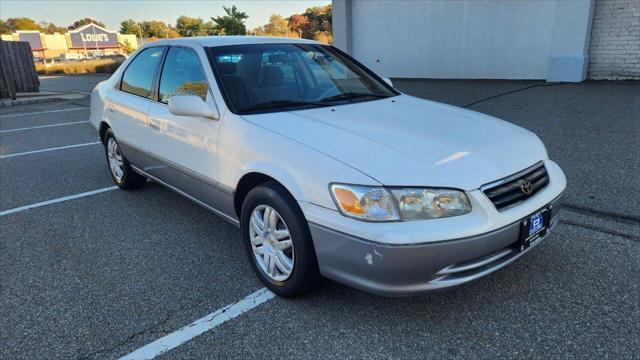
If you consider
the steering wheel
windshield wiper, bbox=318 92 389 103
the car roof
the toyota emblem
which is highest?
the car roof

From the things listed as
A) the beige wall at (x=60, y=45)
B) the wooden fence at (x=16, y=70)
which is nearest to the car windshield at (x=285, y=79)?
the wooden fence at (x=16, y=70)

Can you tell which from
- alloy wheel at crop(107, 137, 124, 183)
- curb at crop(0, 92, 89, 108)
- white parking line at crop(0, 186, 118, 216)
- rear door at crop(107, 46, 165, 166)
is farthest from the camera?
curb at crop(0, 92, 89, 108)

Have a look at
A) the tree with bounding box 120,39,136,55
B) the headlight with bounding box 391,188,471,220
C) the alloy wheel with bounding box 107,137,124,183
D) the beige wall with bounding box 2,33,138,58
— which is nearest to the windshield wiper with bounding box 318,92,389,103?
the headlight with bounding box 391,188,471,220

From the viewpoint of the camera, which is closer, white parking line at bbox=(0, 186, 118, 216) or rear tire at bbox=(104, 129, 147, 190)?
white parking line at bbox=(0, 186, 118, 216)

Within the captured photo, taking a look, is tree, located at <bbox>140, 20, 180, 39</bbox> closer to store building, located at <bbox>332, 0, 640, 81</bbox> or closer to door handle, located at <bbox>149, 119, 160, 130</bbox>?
store building, located at <bbox>332, 0, 640, 81</bbox>

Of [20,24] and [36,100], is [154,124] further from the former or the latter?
[20,24]

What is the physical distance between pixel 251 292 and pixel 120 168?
9.33 ft

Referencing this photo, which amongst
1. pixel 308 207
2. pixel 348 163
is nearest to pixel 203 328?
pixel 308 207

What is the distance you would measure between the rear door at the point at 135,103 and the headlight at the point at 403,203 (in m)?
2.55

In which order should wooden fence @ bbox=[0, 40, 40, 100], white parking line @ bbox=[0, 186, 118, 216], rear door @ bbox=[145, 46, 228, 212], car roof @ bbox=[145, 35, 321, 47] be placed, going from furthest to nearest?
wooden fence @ bbox=[0, 40, 40, 100], white parking line @ bbox=[0, 186, 118, 216], car roof @ bbox=[145, 35, 321, 47], rear door @ bbox=[145, 46, 228, 212]

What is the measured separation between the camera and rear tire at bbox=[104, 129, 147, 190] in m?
4.82

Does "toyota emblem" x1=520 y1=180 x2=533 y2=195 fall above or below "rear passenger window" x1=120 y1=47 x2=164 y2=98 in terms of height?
below

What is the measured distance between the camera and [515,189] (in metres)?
2.48

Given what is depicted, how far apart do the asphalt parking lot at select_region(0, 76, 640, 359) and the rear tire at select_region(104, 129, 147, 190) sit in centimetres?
12
